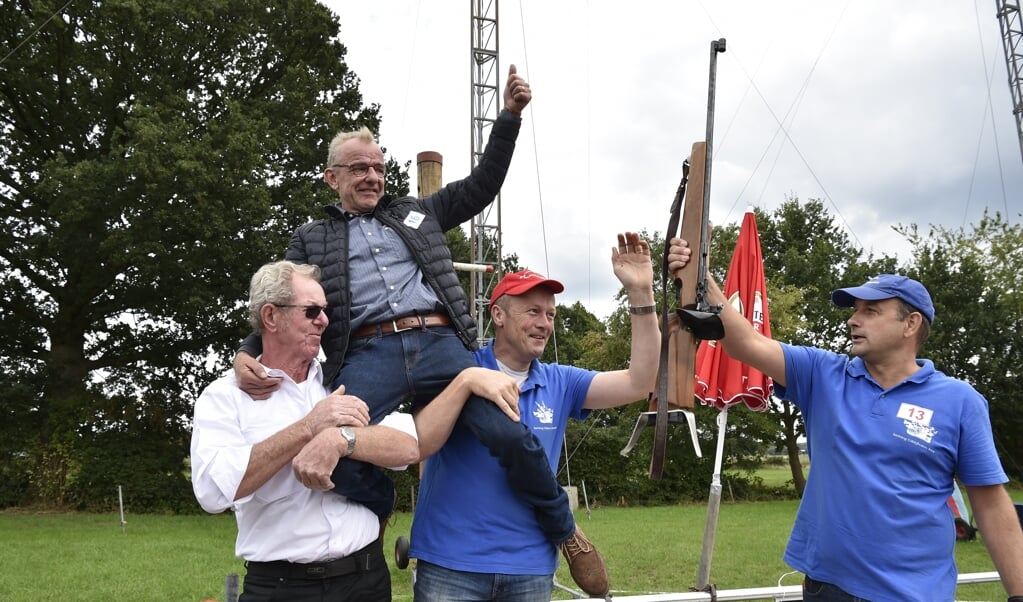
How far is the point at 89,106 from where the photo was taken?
1680cm

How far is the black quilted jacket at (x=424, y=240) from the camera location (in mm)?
2414

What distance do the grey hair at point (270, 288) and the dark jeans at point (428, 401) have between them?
1.06ft

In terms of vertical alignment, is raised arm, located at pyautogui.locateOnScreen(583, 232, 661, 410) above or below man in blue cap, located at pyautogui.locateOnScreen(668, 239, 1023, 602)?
above

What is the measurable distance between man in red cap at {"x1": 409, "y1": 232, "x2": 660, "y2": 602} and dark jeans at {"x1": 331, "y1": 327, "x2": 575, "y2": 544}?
0.09 m

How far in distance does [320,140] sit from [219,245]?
4.16 m

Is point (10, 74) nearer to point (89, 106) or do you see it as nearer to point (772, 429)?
point (89, 106)

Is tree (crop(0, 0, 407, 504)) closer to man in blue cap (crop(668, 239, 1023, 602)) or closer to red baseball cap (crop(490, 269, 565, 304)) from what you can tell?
red baseball cap (crop(490, 269, 565, 304))

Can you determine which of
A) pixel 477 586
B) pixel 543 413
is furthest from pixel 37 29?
pixel 477 586

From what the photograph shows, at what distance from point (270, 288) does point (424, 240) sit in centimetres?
66

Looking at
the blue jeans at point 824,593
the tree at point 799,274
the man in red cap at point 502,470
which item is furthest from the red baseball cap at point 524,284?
the tree at point 799,274

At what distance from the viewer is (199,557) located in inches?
423

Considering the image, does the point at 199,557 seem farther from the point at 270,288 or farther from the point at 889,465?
the point at 889,465

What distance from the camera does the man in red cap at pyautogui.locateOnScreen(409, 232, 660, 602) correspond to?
2268 millimetres

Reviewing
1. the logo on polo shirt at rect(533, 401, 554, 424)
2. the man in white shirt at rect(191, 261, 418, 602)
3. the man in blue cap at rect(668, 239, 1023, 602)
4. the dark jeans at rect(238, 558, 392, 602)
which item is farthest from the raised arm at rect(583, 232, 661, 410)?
the dark jeans at rect(238, 558, 392, 602)
